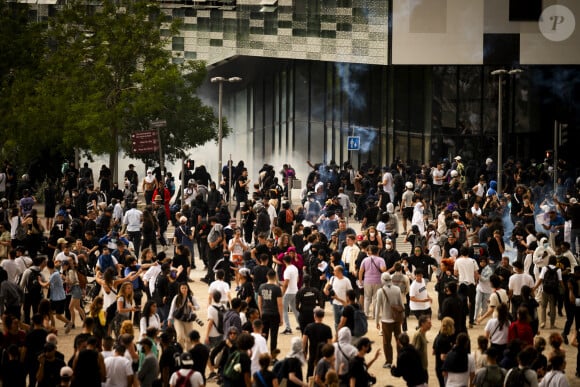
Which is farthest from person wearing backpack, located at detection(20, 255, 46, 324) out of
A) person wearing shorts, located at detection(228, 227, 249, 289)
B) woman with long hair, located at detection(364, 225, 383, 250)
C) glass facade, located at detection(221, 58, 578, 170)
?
glass facade, located at detection(221, 58, 578, 170)

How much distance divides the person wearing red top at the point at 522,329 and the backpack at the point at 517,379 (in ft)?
8.40

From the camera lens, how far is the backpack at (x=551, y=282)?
2233 cm

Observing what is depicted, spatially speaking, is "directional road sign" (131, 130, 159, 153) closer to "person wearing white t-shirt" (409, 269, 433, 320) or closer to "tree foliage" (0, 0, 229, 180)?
"tree foliage" (0, 0, 229, 180)

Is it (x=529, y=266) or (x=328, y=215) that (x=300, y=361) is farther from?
(x=328, y=215)

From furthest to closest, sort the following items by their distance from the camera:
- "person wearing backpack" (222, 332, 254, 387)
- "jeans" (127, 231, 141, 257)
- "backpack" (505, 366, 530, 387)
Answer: "jeans" (127, 231, 141, 257) → "person wearing backpack" (222, 332, 254, 387) → "backpack" (505, 366, 530, 387)

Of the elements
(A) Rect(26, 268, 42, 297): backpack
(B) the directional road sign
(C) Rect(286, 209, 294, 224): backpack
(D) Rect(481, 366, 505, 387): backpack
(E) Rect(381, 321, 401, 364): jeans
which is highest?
(B) the directional road sign

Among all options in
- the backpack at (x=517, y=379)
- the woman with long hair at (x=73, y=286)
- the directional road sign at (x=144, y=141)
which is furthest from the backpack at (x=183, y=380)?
the directional road sign at (x=144, y=141)

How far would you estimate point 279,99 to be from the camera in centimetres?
5409

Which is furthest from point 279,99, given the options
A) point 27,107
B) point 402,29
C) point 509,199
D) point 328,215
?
point 328,215

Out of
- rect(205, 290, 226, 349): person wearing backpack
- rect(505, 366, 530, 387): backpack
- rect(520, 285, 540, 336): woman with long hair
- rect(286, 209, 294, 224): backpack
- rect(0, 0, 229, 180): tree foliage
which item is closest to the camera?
rect(505, 366, 530, 387): backpack

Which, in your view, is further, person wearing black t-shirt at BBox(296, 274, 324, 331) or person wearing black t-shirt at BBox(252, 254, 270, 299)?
person wearing black t-shirt at BBox(252, 254, 270, 299)

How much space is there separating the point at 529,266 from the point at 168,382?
9.82m

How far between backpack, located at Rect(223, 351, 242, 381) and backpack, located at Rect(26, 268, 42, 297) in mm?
6812

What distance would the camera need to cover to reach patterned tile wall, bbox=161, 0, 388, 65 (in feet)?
152
